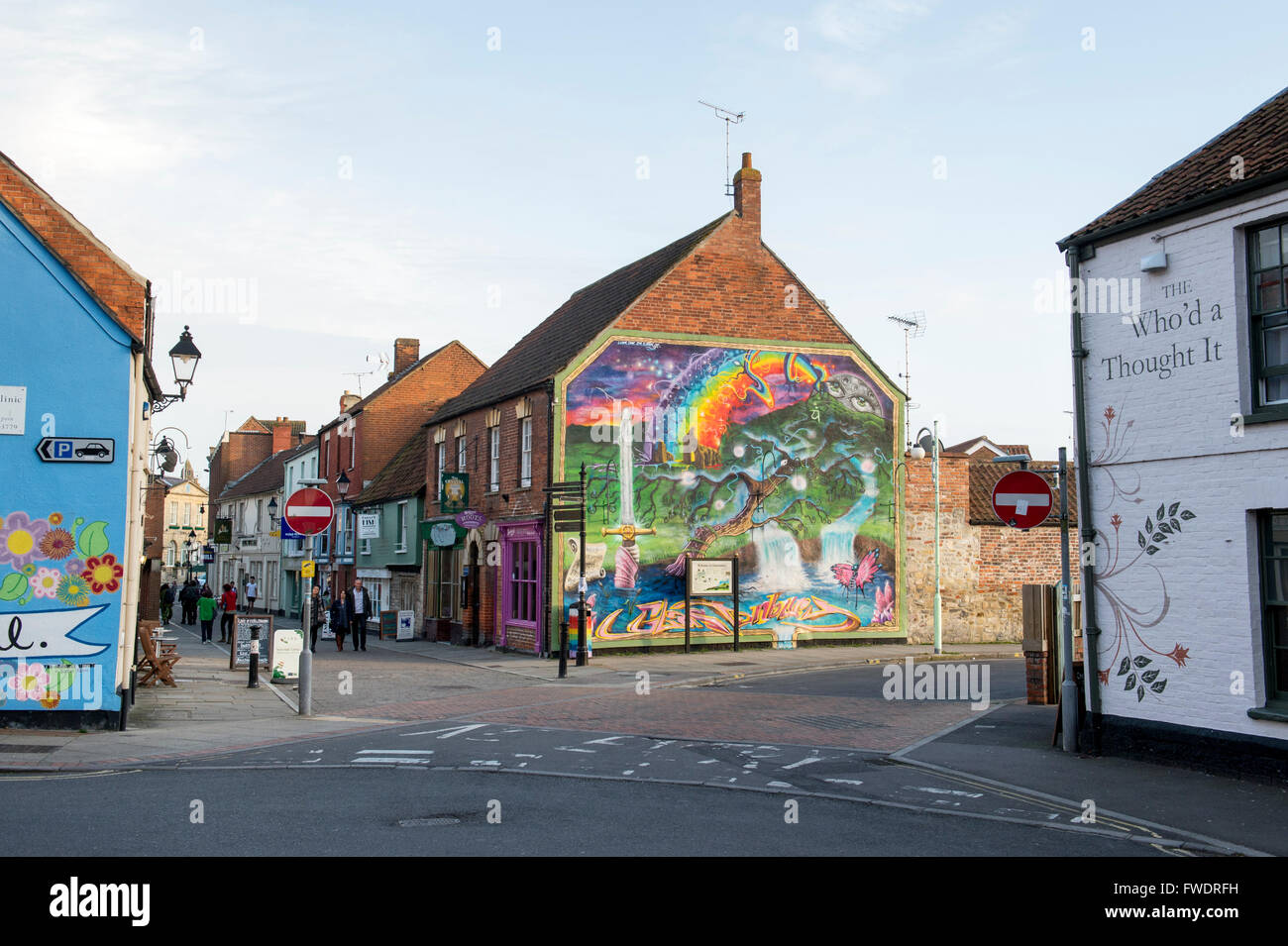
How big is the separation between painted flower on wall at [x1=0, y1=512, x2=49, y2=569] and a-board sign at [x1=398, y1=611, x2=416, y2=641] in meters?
23.5

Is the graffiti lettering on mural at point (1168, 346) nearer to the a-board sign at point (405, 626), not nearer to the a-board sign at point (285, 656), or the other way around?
the a-board sign at point (285, 656)

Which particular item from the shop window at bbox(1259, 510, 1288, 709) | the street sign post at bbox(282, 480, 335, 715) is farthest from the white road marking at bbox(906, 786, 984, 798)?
the street sign post at bbox(282, 480, 335, 715)

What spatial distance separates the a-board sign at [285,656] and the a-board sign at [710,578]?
9442 millimetres

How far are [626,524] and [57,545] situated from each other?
14714 millimetres

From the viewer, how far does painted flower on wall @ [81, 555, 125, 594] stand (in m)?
14.5

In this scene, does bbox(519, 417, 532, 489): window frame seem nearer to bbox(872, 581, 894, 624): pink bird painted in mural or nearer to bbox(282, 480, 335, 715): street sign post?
bbox(872, 581, 894, 624): pink bird painted in mural

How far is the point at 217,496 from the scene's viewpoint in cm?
7600

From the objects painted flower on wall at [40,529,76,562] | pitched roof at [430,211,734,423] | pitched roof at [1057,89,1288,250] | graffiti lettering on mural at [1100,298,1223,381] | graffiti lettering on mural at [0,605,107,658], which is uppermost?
pitched roof at [430,211,734,423]

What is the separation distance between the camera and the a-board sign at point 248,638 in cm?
2495

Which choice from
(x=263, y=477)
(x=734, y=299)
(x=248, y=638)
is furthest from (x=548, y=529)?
(x=263, y=477)

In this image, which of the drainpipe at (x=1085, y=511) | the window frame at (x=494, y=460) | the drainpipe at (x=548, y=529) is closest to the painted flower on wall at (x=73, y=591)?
the drainpipe at (x=1085, y=511)

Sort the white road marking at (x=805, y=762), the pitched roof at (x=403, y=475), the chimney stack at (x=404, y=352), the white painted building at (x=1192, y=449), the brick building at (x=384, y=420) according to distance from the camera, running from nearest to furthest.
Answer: the white painted building at (x=1192, y=449) → the white road marking at (x=805, y=762) → the pitched roof at (x=403, y=475) → the brick building at (x=384, y=420) → the chimney stack at (x=404, y=352)
